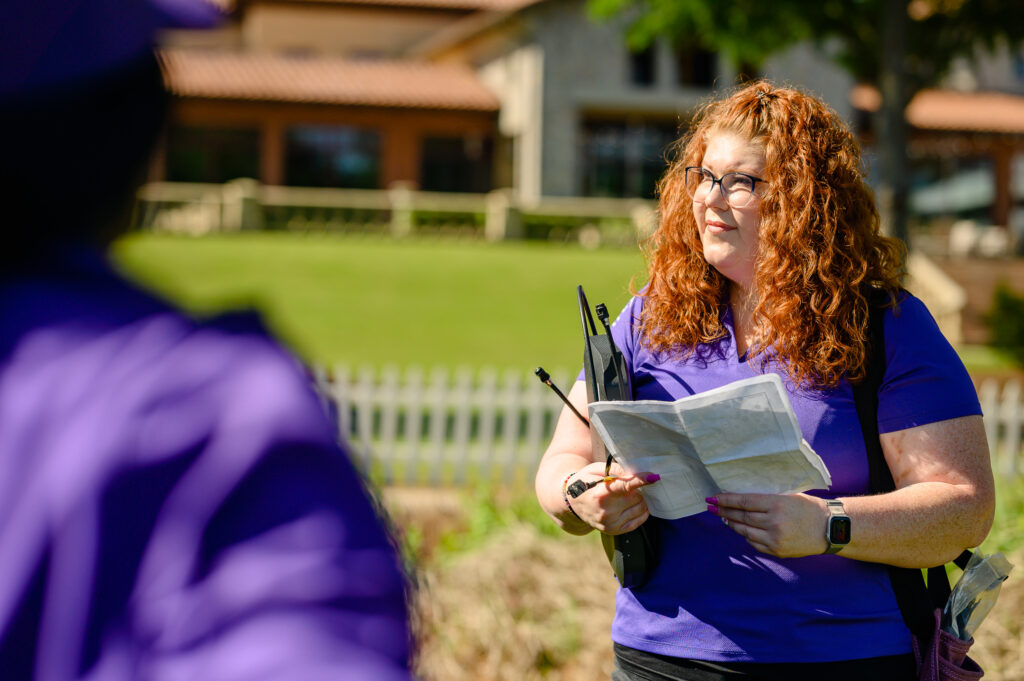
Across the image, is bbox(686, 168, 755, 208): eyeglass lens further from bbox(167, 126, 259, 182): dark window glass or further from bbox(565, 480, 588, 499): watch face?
bbox(167, 126, 259, 182): dark window glass

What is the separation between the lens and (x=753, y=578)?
2.10 m

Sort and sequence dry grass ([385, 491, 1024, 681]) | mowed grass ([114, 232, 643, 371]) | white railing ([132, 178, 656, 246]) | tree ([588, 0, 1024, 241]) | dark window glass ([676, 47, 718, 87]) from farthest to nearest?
dark window glass ([676, 47, 718, 87]) < white railing ([132, 178, 656, 246]) < mowed grass ([114, 232, 643, 371]) < tree ([588, 0, 1024, 241]) < dry grass ([385, 491, 1024, 681])

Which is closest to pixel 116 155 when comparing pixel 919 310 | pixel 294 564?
pixel 294 564

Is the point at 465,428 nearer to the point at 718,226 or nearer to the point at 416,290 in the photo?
the point at 718,226

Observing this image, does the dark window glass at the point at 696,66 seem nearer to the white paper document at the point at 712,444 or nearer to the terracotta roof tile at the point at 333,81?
the terracotta roof tile at the point at 333,81

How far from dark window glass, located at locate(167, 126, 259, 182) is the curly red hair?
29.0 meters

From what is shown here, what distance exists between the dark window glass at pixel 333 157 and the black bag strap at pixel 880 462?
29.0 meters

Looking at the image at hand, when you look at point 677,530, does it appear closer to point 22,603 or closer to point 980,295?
point 22,603

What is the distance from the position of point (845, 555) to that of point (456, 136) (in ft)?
98.4

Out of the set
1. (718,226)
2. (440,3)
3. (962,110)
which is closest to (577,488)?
(718,226)

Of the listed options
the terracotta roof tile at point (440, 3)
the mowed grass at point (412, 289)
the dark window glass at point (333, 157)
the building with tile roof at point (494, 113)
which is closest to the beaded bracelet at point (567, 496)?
the mowed grass at point (412, 289)

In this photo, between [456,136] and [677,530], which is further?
[456,136]

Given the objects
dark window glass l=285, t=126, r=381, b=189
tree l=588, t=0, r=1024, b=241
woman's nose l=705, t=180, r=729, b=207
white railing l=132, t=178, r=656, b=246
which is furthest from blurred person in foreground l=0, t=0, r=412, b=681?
dark window glass l=285, t=126, r=381, b=189

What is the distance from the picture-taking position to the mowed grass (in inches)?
518
